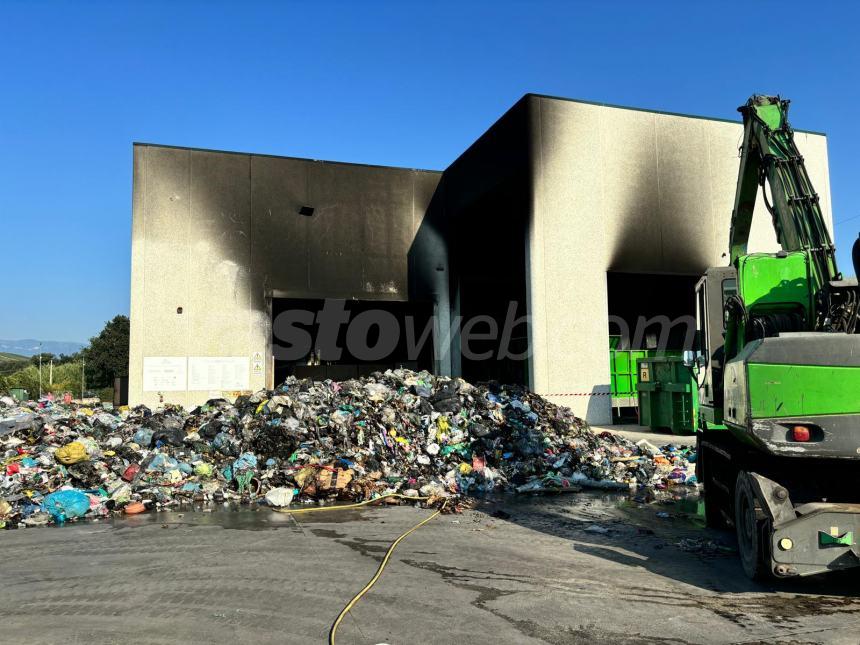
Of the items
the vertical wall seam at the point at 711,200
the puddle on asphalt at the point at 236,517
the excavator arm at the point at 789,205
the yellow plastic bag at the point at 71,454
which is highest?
the vertical wall seam at the point at 711,200

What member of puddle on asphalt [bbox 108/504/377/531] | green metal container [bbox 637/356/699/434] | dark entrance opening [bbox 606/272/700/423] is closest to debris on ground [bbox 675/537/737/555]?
puddle on asphalt [bbox 108/504/377/531]

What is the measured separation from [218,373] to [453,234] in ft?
31.4

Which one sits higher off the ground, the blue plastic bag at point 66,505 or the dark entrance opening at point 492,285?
the dark entrance opening at point 492,285

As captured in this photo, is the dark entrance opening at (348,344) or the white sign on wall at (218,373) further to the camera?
the dark entrance opening at (348,344)

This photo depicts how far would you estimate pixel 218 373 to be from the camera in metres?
19.9

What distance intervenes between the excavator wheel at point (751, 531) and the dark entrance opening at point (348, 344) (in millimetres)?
19233

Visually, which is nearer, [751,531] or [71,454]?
[751,531]

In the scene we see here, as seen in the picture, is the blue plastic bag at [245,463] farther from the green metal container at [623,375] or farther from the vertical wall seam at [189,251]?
the green metal container at [623,375]

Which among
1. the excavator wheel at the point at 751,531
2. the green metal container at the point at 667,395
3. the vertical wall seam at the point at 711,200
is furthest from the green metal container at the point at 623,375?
the excavator wheel at the point at 751,531

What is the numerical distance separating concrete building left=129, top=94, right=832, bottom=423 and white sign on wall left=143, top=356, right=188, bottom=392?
0.04 meters

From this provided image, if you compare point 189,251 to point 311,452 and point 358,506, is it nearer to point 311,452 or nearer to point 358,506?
point 311,452

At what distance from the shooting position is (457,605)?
478cm

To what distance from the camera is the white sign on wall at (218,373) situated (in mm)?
19625

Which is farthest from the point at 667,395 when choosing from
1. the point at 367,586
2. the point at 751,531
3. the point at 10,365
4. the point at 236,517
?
the point at 10,365
